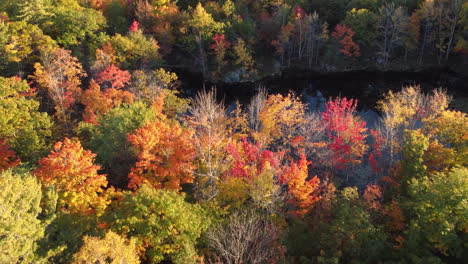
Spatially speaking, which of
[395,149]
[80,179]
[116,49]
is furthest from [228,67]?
[80,179]

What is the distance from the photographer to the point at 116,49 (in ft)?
166

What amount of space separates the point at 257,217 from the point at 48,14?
4845 cm

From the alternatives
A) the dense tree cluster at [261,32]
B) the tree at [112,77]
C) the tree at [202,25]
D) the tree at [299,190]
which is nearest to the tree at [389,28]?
the dense tree cluster at [261,32]

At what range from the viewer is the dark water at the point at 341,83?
5581cm

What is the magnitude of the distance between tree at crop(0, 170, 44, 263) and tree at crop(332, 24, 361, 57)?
55.0m

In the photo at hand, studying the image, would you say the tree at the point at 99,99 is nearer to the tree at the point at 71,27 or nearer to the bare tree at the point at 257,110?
the bare tree at the point at 257,110

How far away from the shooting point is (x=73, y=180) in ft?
76.1

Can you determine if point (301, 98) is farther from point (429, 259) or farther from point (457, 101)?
point (429, 259)

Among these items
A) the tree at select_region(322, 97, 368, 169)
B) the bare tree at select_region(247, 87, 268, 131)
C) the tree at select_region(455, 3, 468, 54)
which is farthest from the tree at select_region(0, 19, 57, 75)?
the tree at select_region(455, 3, 468, 54)

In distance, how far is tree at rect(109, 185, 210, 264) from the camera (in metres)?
20.5

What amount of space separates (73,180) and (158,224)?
7466mm

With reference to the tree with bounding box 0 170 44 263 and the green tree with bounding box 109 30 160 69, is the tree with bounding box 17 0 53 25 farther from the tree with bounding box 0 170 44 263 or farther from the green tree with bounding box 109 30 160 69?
the tree with bounding box 0 170 44 263

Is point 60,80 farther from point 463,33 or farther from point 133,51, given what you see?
point 463,33

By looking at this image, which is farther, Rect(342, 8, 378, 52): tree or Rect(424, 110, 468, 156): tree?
Rect(342, 8, 378, 52): tree
